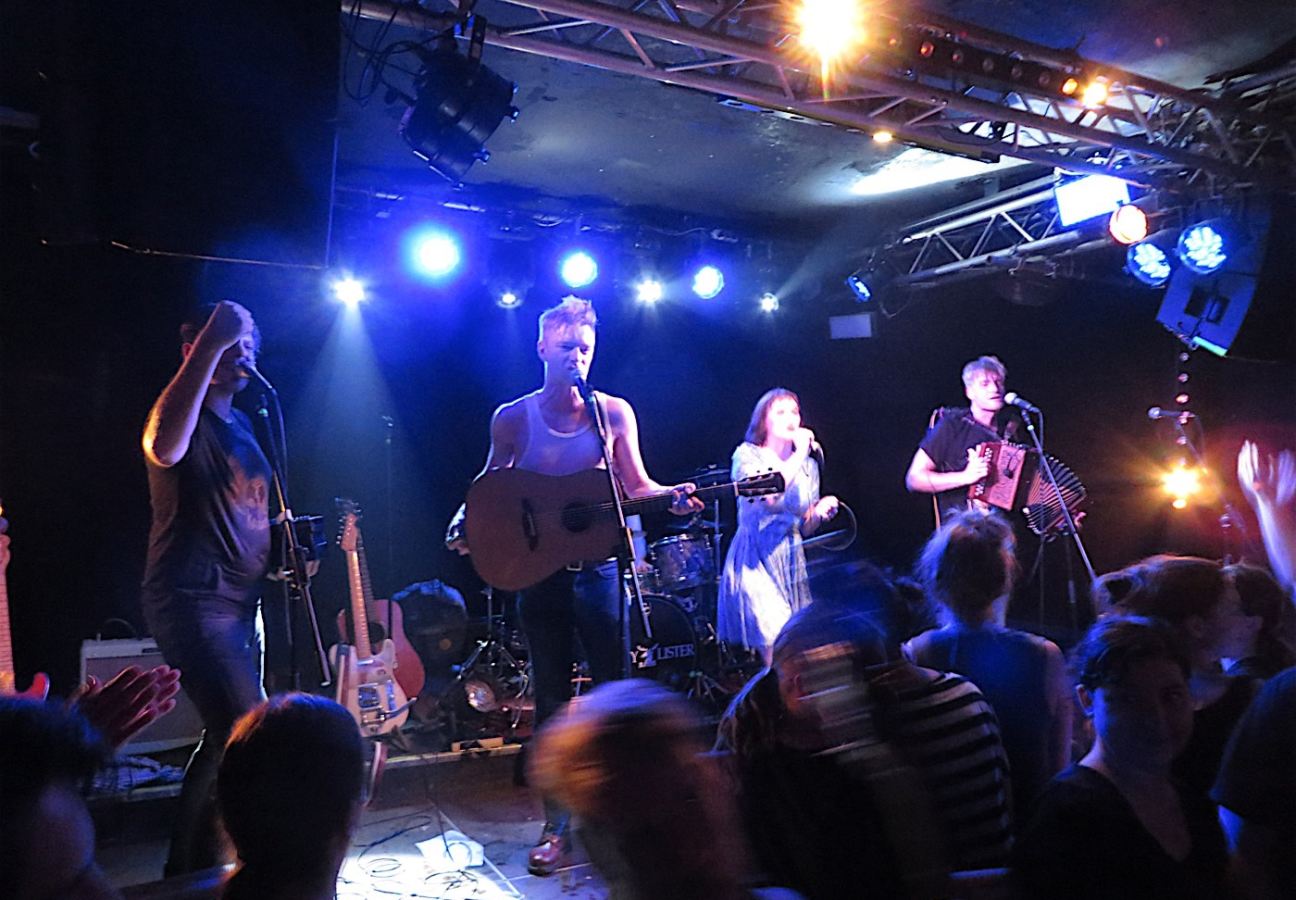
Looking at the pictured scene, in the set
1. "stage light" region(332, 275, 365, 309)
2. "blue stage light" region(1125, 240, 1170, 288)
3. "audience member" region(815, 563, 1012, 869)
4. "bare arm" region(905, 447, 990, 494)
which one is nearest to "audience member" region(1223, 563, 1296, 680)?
"audience member" region(815, 563, 1012, 869)

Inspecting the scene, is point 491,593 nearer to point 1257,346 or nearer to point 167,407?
point 167,407

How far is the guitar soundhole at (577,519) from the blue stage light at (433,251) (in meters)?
3.66

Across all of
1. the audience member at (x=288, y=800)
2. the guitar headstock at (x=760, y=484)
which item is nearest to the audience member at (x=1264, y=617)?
the guitar headstock at (x=760, y=484)

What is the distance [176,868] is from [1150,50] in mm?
5948

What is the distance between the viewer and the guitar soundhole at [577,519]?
12.9ft

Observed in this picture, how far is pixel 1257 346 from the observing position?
5902 millimetres

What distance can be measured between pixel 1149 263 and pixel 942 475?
219 centimetres

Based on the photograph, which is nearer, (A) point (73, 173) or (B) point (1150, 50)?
(A) point (73, 173)

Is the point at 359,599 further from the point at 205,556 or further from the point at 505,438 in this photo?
the point at 205,556

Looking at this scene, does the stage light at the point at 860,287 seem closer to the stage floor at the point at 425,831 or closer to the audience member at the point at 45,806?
the stage floor at the point at 425,831

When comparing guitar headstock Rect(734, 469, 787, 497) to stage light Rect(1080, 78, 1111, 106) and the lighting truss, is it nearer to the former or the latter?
the lighting truss

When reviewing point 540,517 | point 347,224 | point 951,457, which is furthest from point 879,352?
point 540,517

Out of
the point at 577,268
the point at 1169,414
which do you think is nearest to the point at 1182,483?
the point at 1169,414

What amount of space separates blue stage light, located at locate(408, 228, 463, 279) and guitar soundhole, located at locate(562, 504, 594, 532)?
366 cm
